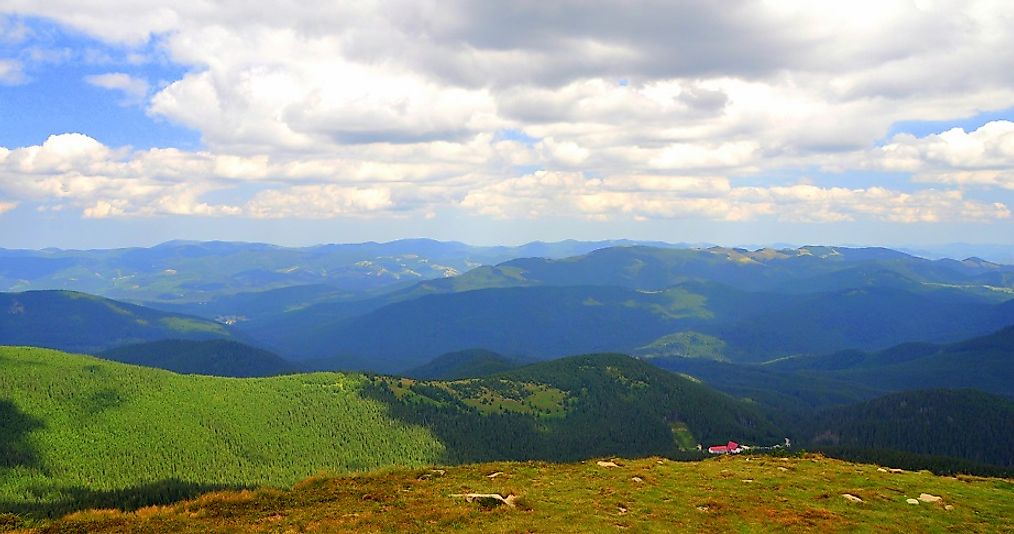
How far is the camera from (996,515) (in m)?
57.2

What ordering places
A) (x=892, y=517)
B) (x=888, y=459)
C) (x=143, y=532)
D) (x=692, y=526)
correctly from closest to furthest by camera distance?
(x=143, y=532) < (x=692, y=526) < (x=892, y=517) < (x=888, y=459)

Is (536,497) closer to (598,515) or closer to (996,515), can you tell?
(598,515)

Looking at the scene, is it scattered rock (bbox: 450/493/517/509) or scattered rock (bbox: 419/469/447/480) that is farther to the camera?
scattered rock (bbox: 419/469/447/480)

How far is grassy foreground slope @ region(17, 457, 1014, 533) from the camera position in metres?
49.3

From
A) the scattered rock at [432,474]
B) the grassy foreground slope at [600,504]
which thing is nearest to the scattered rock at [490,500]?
the grassy foreground slope at [600,504]

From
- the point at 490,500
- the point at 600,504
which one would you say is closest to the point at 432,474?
the point at 490,500

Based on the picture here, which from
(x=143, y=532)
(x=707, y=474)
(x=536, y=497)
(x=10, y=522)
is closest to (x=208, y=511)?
(x=143, y=532)

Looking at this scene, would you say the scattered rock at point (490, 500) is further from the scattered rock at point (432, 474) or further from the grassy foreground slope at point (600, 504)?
the scattered rock at point (432, 474)

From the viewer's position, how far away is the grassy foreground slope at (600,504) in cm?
4934

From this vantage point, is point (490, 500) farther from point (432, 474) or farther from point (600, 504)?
point (432, 474)

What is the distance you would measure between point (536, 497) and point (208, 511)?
99.1 ft

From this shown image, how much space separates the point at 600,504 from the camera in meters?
55.2

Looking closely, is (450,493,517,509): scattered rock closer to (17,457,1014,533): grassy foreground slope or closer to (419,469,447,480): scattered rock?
(17,457,1014,533): grassy foreground slope

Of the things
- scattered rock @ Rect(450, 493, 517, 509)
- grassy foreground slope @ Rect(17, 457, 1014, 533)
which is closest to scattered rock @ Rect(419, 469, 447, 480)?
grassy foreground slope @ Rect(17, 457, 1014, 533)
